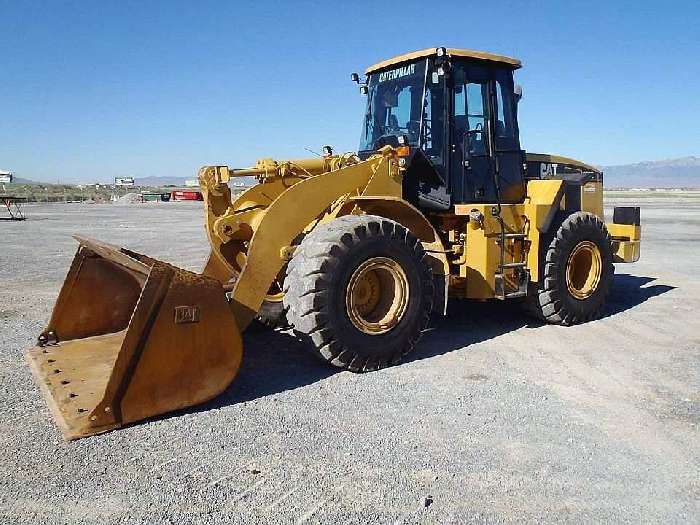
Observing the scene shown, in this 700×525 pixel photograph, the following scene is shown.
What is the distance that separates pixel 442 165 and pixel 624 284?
5315 millimetres

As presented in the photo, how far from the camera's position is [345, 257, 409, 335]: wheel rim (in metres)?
5.58

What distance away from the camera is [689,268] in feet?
41.2

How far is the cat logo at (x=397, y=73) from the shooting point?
7.15 metres

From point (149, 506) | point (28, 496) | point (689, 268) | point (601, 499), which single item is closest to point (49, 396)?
point (28, 496)

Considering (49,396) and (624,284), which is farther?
(624,284)

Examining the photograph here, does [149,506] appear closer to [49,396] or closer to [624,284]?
[49,396]

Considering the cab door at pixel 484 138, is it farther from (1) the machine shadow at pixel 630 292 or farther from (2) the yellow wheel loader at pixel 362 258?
(1) the machine shadow at pixel 630 292

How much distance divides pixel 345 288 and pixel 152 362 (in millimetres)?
1768

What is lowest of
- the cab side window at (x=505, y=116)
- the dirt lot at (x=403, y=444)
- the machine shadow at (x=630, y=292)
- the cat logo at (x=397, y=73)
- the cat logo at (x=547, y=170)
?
the machine shadow at (x=630, y=292)

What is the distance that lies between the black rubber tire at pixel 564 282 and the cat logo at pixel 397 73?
257 cm

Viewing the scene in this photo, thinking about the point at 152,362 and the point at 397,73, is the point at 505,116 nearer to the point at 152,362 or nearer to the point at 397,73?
the point at 397,73

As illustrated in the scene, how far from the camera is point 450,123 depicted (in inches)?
273

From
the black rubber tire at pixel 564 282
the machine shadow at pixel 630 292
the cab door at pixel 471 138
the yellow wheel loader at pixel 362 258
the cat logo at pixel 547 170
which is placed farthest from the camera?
the machine shadow at pixel 630 292

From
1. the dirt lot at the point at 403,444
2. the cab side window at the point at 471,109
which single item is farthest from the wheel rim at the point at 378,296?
the cab side window at the point at 471,109
